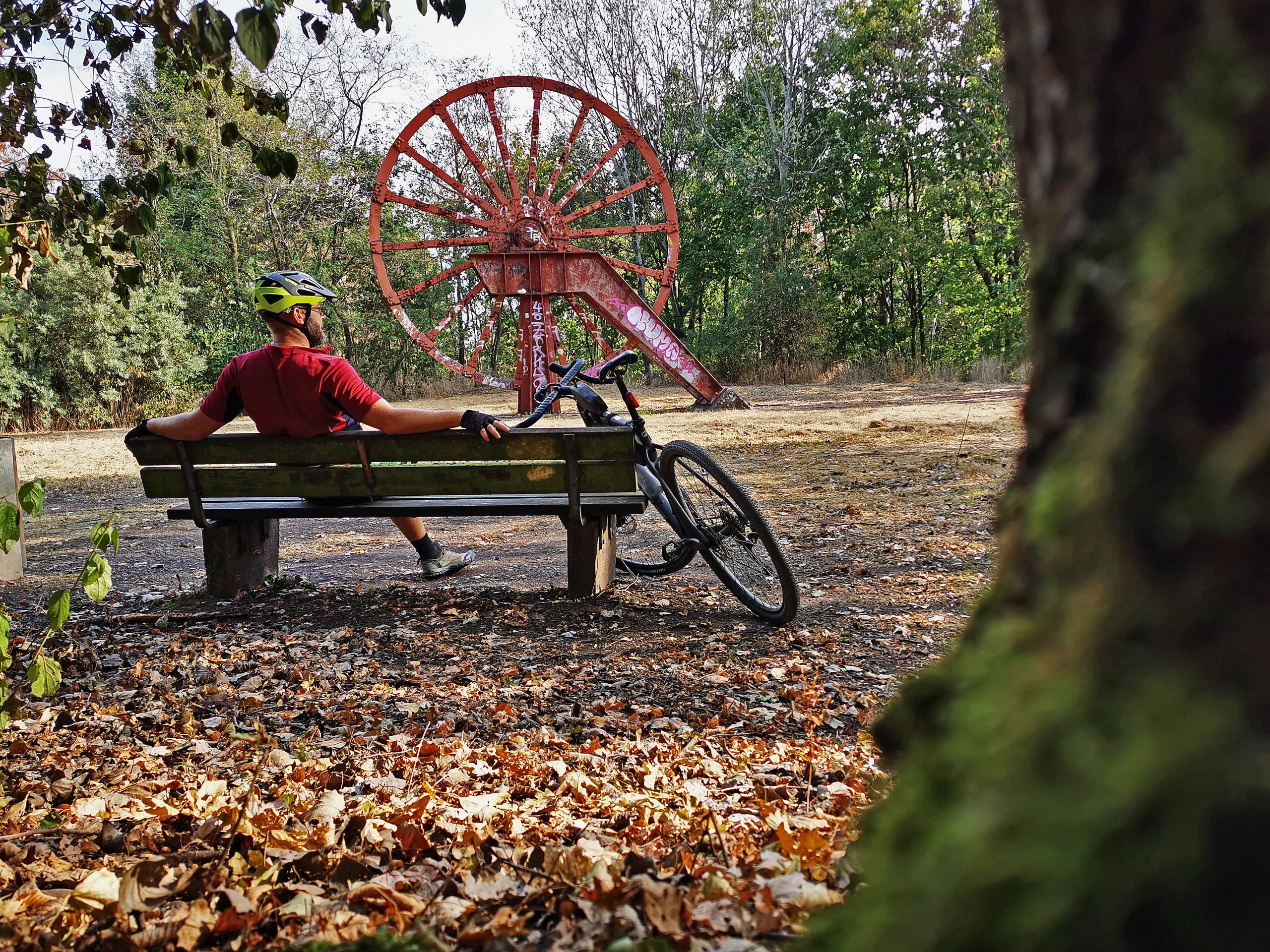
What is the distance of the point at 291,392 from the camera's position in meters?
4.55

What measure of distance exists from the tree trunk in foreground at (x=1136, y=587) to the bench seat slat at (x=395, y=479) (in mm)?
3704

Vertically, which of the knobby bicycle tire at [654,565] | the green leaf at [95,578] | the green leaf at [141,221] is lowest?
the knobby bicycle tire at [654,565]

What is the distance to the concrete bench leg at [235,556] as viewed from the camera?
485 centimetres

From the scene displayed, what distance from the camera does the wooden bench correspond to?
434 centimetres

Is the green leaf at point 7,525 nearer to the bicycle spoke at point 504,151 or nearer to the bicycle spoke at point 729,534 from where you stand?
the bicycle spoke at point 729,534

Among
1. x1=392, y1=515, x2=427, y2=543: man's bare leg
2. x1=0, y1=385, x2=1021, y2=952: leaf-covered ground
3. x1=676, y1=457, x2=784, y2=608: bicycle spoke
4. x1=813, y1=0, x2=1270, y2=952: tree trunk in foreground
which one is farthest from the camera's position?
x1=392, y1=515, x2=427, y2=543: man's bare leg

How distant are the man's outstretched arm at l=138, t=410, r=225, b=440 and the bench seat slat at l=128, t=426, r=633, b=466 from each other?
0.03 metres

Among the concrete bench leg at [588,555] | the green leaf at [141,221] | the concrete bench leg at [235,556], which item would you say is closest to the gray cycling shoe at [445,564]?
the concrete bench leg at [235,556]

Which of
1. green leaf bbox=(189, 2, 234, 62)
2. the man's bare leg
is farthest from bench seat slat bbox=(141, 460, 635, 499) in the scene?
green leaf bbox=(189, 2, 234, 62)

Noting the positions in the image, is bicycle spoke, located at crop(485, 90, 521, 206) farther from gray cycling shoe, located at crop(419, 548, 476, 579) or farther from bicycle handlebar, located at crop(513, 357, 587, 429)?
bicycle handlebar, located at crop(513, 357, 587, 429)

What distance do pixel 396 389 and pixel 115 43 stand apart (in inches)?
840

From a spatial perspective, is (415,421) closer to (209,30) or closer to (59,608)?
(59,608)

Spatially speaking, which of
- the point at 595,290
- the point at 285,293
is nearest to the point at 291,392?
the point at 285,293

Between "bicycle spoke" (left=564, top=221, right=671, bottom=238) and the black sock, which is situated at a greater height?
"bicycle spoke" (left=564, top=221, right=671, bottom=238)
